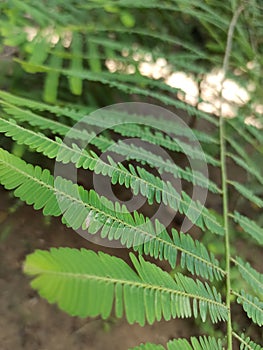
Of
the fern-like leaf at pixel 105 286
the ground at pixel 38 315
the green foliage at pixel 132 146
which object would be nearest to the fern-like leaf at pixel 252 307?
the green foliage at pixel 132 146

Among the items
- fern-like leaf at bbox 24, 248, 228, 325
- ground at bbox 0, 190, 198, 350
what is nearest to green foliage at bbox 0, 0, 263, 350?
fern-like leaf at bbox 24, 248, 228, 325

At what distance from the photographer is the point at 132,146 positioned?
136cm

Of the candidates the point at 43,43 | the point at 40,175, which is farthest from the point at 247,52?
the point at 40,175

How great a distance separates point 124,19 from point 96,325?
1302mm

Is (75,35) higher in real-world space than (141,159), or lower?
higher

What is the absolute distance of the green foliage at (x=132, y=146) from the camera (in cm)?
85

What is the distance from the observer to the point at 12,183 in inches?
38.9

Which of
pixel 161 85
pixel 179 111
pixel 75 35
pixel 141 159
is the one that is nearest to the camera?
pixel 141 159

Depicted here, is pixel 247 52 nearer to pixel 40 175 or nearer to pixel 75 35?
pixel 75 35

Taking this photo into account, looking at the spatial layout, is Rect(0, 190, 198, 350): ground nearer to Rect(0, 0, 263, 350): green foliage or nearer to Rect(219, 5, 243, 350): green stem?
Rect(0, 0, 263, 350): green foliage

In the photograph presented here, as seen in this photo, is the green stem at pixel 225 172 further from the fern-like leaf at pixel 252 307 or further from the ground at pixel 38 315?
the ground at pixel 38 315

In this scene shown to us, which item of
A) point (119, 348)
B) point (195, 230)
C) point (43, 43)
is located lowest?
point (119, 348)

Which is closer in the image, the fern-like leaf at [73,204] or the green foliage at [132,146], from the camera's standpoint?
the green foliage at [132,146]

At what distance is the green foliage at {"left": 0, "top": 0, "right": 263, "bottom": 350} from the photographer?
0.85 meters
